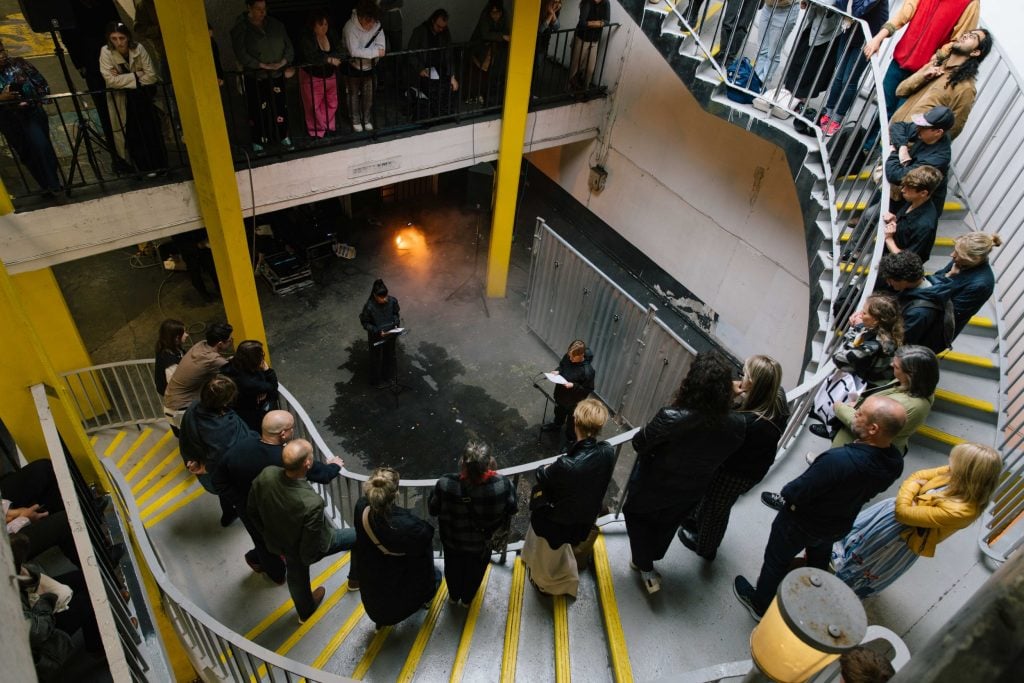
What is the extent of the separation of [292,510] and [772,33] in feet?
22.0

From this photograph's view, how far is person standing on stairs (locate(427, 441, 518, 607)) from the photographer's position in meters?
3.37

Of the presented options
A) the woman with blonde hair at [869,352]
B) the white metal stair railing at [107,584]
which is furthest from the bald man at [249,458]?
the woman with blonde hair at [869,352]

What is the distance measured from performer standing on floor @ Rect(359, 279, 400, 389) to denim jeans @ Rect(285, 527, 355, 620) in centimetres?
332

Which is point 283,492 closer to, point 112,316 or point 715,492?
point 715,492

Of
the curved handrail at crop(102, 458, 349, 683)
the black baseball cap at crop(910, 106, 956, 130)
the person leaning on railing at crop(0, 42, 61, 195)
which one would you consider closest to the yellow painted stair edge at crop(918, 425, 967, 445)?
the black baseball cap at crop(910, 106, 956, 130)

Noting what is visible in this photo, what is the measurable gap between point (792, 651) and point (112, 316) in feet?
31.0

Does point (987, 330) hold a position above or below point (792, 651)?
below

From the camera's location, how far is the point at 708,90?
6918mm

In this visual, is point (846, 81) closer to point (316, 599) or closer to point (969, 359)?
point (969, 359)

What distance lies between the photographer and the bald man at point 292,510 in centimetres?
337

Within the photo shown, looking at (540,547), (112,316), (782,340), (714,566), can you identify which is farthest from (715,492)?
(112,316)

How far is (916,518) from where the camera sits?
9.38ft

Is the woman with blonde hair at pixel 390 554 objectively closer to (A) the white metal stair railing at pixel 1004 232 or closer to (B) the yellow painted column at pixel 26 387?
(B) the yellow painted column at pixel 26 387

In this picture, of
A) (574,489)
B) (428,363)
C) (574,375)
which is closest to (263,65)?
(428,363)
